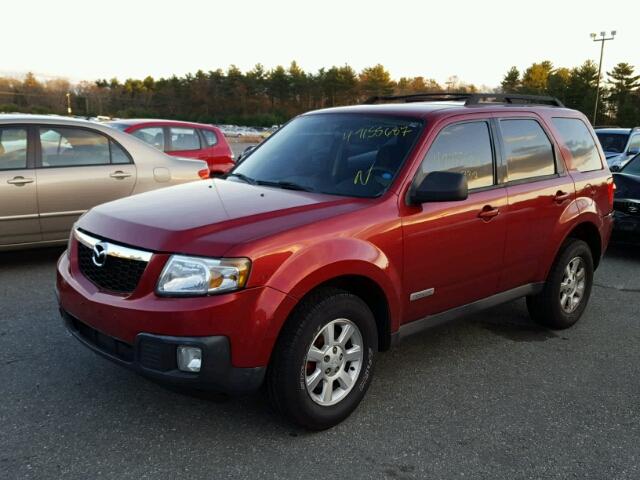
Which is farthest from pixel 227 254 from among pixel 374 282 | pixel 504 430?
pixel 504 430

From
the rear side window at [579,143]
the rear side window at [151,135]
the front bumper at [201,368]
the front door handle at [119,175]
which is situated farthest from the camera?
the rear side window at [151,135]

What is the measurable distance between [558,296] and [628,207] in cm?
362

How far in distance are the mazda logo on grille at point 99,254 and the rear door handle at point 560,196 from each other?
3.28 meters

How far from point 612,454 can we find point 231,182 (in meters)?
2.80

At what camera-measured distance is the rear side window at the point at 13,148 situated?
6.01 m

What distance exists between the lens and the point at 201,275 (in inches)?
112

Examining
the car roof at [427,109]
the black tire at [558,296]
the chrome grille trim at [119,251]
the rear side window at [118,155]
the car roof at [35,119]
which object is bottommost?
the black tire at [558,296]

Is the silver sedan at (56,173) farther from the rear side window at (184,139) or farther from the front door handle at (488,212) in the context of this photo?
the front door handle at (488,212)

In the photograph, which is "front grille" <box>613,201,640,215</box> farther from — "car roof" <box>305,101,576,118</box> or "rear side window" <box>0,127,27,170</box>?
"rear side window" <box>0,127,27,170</box>

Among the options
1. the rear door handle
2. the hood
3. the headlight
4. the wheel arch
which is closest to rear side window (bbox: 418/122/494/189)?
the hood

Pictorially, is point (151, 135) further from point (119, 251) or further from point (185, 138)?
point (119, 251)

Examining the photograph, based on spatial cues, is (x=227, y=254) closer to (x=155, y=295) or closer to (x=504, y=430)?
(x=155, y=295)

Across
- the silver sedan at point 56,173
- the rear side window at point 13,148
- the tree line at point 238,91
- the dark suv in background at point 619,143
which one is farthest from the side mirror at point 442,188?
the tree line at point 238,91

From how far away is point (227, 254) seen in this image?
2.81 m
